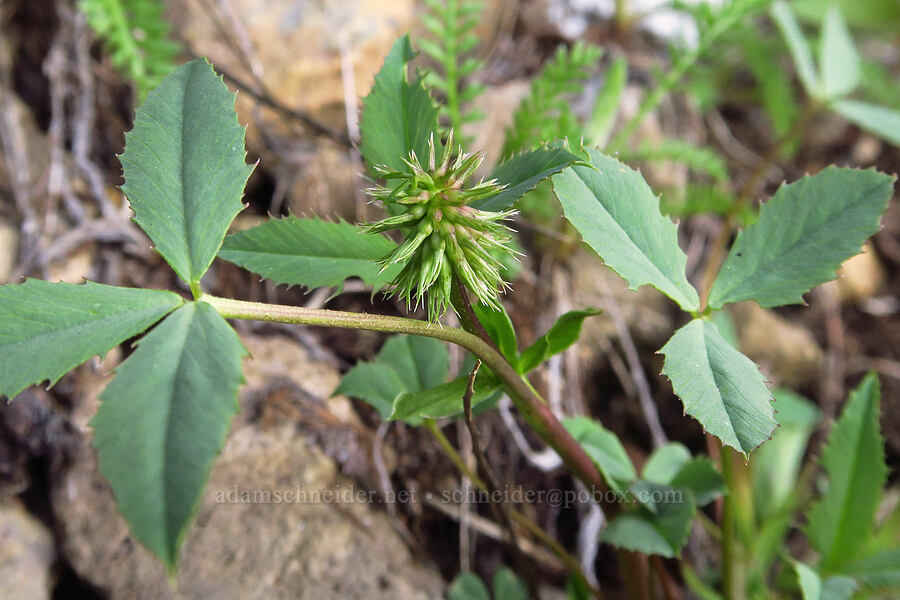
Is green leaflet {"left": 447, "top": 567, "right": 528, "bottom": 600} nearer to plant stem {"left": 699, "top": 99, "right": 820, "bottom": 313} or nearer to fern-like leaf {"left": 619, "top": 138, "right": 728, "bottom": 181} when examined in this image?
plant stem {"left": 699, "top": 99, "right": 820, "bottom": 313}

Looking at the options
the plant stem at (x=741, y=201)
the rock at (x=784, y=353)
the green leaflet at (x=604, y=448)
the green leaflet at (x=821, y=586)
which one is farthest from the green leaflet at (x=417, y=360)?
the rock at (x=784, y=353)

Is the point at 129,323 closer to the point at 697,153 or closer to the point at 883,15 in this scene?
the point at 697,153

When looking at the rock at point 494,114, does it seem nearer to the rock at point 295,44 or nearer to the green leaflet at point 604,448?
the rock at point 295,44

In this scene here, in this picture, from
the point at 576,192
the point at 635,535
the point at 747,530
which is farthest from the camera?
the point at 747,530

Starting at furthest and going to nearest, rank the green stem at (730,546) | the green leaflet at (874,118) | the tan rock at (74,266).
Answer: the green leaflet at (874,118) → the tan rock at (74,266) → the green stem at (730,546)

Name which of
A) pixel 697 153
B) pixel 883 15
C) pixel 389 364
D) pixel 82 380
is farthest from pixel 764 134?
pixel 82 380

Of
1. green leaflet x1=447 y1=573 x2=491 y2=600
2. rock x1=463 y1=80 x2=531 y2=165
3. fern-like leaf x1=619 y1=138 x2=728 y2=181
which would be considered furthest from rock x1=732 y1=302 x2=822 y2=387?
green leaflet x1=447 y1=573 x2=491 y2=600
